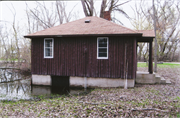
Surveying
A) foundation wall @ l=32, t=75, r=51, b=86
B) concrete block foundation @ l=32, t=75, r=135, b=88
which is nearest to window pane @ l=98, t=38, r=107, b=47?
concrete block foundation @ l=32, t=75, r=135, b=88

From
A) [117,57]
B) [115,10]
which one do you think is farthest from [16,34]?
[117,57]

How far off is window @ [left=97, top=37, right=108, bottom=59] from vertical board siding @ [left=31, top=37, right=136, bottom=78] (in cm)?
23

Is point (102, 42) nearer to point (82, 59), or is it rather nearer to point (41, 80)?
point (82, 59)

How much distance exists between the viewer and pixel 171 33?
3128 centimetres

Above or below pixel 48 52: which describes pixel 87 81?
below

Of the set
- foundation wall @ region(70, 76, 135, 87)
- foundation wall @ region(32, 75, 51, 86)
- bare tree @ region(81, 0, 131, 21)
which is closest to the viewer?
foundation wall @ region(70, 76, 135, 87)

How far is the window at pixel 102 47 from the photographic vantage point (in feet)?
38.2

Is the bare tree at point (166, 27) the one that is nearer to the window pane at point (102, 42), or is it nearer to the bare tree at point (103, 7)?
the bare tree at point (103, 7)

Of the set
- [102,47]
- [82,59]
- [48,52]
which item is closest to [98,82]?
[82,59]

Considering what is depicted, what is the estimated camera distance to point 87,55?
39.1 ft

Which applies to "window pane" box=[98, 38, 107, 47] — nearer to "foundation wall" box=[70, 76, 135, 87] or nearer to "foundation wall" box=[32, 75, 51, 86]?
"foundation wall" box=[70, 76, 135, 87]

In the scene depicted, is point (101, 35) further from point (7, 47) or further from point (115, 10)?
point (7, 47)

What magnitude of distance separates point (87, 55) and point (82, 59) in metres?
0.51

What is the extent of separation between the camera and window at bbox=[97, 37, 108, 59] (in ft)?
38.2
